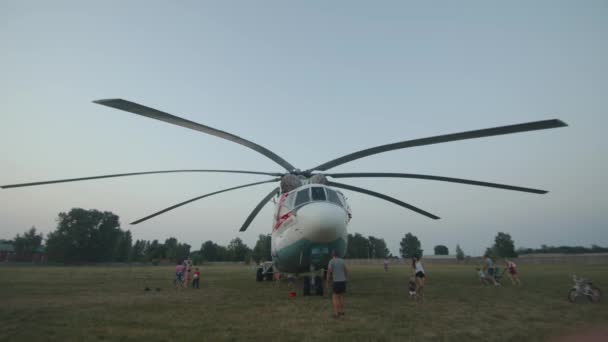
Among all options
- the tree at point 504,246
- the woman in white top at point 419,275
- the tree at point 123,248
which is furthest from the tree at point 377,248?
the woman in white top at point 419,275

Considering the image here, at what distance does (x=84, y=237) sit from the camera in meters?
75.7

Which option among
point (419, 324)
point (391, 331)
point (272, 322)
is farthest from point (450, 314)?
point (272, 322)

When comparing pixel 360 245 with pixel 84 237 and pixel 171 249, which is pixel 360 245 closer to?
pixel 171 249

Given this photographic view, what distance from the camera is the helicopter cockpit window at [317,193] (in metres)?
9.70

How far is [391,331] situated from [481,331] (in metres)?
1.64

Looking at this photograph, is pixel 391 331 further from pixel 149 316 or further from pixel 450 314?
pixel 149 316

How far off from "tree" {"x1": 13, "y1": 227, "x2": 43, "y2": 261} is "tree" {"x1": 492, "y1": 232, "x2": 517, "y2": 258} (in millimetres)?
140633

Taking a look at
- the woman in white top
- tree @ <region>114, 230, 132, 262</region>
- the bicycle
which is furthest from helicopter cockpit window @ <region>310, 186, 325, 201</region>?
tree @ <region>114, 230, 132, 262</region>

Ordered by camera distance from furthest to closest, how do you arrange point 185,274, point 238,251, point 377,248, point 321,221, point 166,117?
→ point 377,248 < point 238,251 < point 185,274 < point 321,221 < point 166,117

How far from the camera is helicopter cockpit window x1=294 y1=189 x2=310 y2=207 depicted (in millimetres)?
→ 9798

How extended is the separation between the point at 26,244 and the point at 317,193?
5178 inches

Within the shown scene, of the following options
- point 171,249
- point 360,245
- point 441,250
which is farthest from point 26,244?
point 441,250

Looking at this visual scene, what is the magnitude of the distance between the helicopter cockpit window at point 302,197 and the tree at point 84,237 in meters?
84.7

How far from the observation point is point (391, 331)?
5.49 meters
